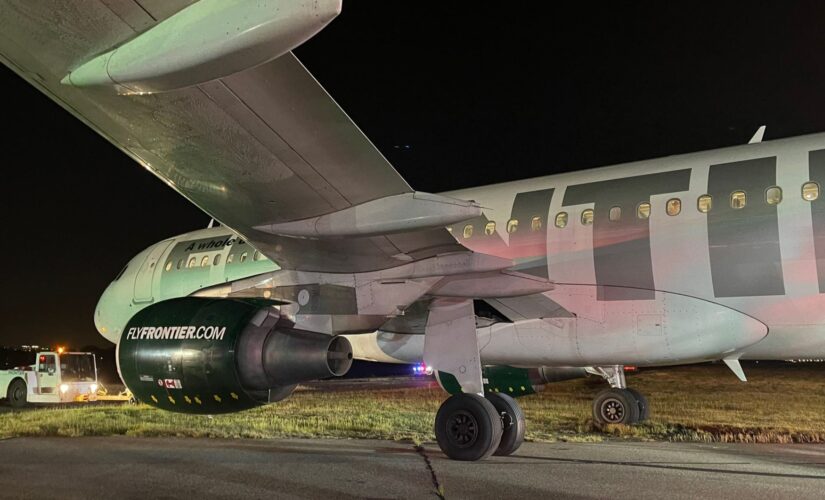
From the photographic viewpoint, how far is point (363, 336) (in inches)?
428

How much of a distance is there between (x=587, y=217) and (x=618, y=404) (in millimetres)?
4645

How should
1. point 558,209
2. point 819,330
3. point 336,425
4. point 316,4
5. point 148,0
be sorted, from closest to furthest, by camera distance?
point 316,4, point 148,0, point 819,330, point 558,209, point 336,425

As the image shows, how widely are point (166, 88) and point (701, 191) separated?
6432 mm

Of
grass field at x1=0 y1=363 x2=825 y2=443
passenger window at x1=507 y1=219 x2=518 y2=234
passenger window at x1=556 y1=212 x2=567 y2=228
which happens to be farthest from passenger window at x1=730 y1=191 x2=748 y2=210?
grass field at x1=0 y1=363 x2=825 y2=443

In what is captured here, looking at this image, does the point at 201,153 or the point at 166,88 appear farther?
the point at 201,153

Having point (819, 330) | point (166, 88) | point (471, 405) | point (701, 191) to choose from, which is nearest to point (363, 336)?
point (471, 405)

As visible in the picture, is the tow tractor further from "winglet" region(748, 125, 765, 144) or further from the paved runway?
"winglet" region(748, 125, 765, 144)

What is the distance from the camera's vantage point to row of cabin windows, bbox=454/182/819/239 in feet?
24.9

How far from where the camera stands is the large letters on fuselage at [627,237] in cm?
834

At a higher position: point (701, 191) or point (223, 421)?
point (701, 191)

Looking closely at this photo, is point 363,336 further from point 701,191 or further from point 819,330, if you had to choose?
point 819,330

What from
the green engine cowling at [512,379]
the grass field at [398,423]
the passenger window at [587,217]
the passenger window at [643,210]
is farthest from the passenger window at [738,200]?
the green engine cowling at [512,379]

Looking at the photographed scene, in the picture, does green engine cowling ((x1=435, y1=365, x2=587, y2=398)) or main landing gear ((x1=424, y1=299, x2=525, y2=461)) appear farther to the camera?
green engine cowling ((x1=435, y1=365, x2=587, y2=398))

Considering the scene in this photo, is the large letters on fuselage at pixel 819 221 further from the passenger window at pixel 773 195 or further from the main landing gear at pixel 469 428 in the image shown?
the main landing gear at pixel 469 428
